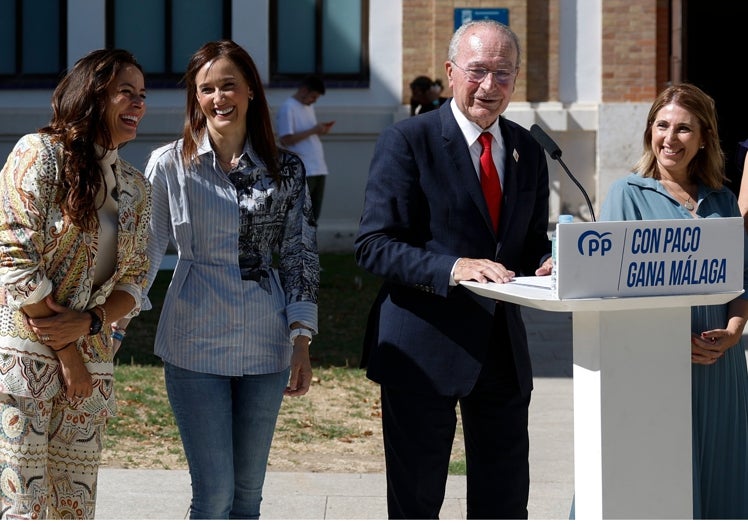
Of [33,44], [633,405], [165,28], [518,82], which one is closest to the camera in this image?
[633,405]

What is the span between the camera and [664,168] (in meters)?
4.59

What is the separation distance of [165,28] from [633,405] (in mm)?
14687

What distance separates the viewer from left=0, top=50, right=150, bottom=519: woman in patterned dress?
3637mm

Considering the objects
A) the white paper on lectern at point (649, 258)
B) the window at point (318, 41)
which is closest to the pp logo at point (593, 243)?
the white paper on lectern at point (649, 258)

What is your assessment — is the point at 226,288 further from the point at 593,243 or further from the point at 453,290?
the point at 593,243

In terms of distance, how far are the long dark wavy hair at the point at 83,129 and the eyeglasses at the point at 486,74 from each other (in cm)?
108

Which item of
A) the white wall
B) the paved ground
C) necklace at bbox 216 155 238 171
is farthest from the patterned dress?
the white wall

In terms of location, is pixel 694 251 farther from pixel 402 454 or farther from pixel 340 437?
pixel 340 437

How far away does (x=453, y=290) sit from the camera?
157 inches

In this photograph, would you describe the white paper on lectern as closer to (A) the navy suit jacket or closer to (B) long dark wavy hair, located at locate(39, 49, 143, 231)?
(A) the navy suit jacket

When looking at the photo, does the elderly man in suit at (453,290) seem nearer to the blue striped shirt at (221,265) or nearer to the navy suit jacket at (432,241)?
the navy suit jacket at (432,241)

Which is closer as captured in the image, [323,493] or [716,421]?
[716,421]

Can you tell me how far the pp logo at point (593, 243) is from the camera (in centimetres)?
311

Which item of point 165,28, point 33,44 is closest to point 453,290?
point 165,28
